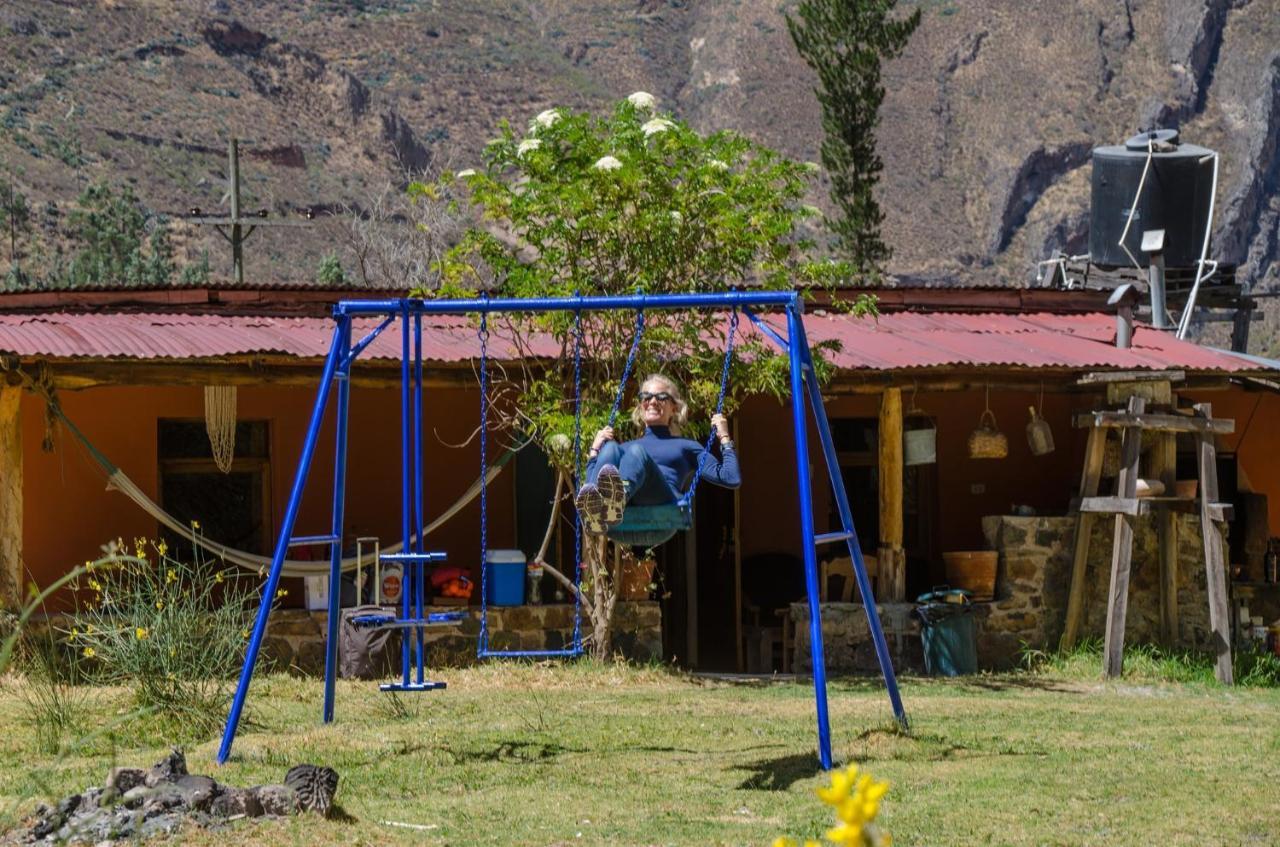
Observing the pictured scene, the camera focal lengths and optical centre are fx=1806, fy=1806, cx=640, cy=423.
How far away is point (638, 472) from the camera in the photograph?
26.2 ft

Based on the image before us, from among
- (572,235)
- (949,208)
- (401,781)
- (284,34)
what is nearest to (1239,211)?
(949,208)

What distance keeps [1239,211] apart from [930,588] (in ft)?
141

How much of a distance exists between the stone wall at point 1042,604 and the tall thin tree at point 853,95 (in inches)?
597

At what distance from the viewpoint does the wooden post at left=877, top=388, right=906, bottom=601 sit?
12742mm

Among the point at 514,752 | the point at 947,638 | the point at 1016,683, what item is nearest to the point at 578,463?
the point at 514,752

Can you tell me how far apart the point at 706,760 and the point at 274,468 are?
615 cm

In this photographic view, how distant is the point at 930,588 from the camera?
1421cm

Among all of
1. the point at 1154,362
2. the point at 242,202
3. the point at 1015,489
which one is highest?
the point at 242,202

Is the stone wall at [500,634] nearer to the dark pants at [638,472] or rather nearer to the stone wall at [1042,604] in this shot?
the stone wall at [1042,604]

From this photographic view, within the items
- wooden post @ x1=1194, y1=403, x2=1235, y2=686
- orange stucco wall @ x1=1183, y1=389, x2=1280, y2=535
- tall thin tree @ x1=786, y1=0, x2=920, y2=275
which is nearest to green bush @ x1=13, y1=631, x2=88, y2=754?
wooden post @ x1=1194, y1=403, x2=1235, y2=686

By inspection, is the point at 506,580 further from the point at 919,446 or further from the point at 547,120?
the point at 919,446

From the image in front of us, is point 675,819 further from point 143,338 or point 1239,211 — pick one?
point 1239,211

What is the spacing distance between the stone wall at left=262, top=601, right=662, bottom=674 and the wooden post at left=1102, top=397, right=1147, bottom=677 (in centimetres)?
300

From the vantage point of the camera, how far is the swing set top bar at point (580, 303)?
8.05m
